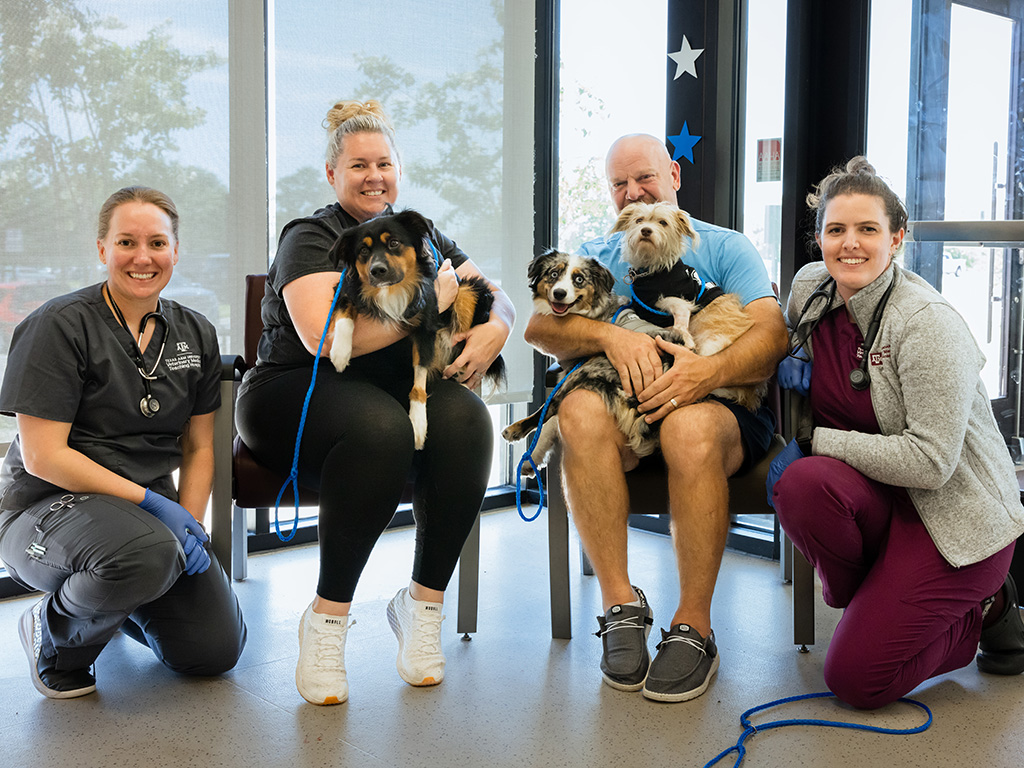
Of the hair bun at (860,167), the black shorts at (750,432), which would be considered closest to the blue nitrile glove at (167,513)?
the black shorts at (750,432)

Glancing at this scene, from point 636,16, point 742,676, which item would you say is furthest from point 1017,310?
point 636,16

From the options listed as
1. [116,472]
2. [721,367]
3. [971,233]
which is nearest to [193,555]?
[116,472]

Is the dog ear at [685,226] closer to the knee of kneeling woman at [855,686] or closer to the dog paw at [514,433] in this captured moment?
the dog paw at [514,433]

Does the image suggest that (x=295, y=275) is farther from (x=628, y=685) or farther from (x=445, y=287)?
(x=628, y=685)

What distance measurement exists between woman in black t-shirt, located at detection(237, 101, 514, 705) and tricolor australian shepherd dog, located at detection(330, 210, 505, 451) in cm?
3

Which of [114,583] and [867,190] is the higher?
[867,190]

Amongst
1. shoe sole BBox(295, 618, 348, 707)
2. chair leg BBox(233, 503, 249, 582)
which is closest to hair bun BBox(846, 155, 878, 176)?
shoe sole BBox(295, 618, 348, 707)

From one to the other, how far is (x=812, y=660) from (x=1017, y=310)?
1369 millimetres

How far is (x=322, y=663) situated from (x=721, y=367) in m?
1.13

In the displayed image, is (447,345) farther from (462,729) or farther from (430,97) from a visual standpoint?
(430,97)

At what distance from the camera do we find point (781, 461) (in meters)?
2.11

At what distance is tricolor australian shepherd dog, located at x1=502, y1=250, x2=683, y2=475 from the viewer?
85.2 inches

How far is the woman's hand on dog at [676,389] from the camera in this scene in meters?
2.13

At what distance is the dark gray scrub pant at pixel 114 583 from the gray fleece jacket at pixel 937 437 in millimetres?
1411
